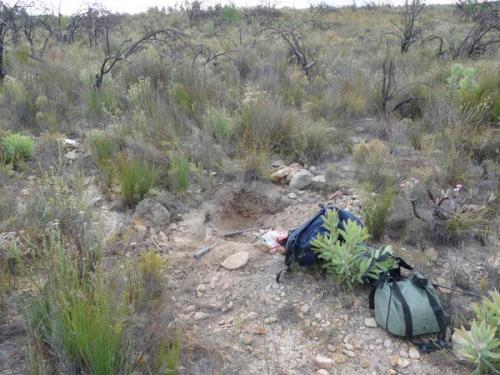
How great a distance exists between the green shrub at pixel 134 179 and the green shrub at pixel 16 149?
1.31 meters

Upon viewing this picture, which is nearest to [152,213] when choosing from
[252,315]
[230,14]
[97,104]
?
[252,315]

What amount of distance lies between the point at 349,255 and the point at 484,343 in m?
0.89

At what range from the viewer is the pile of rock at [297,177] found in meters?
4.19

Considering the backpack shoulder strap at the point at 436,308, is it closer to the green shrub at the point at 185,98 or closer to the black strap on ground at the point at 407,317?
the black strap on ground at the point at 407,317

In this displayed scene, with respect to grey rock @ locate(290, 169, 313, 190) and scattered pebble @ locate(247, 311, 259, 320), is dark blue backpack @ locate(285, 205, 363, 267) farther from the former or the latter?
grey rock @ locate(290, 169, 313, 190)

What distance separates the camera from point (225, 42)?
1065 centimetres

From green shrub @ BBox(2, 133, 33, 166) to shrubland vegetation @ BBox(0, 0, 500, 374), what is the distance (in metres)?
0.02

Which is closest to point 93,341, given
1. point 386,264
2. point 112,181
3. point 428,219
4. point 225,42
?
point 386,264

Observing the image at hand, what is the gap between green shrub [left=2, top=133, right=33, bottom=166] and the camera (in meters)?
4.37

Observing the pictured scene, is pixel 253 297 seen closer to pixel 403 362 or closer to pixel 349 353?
Answer: pixel 349 353

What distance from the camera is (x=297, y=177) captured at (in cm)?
420

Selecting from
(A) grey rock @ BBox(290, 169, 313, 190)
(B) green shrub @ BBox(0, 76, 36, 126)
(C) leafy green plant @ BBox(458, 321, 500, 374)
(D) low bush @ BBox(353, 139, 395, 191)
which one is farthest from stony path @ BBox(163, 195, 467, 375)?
(B) green shrub @ BBox(0, 76, 36, 126)

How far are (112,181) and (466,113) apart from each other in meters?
4.20

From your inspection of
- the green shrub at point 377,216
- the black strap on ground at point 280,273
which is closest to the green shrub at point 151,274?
the black strap on ground at point 280,273
